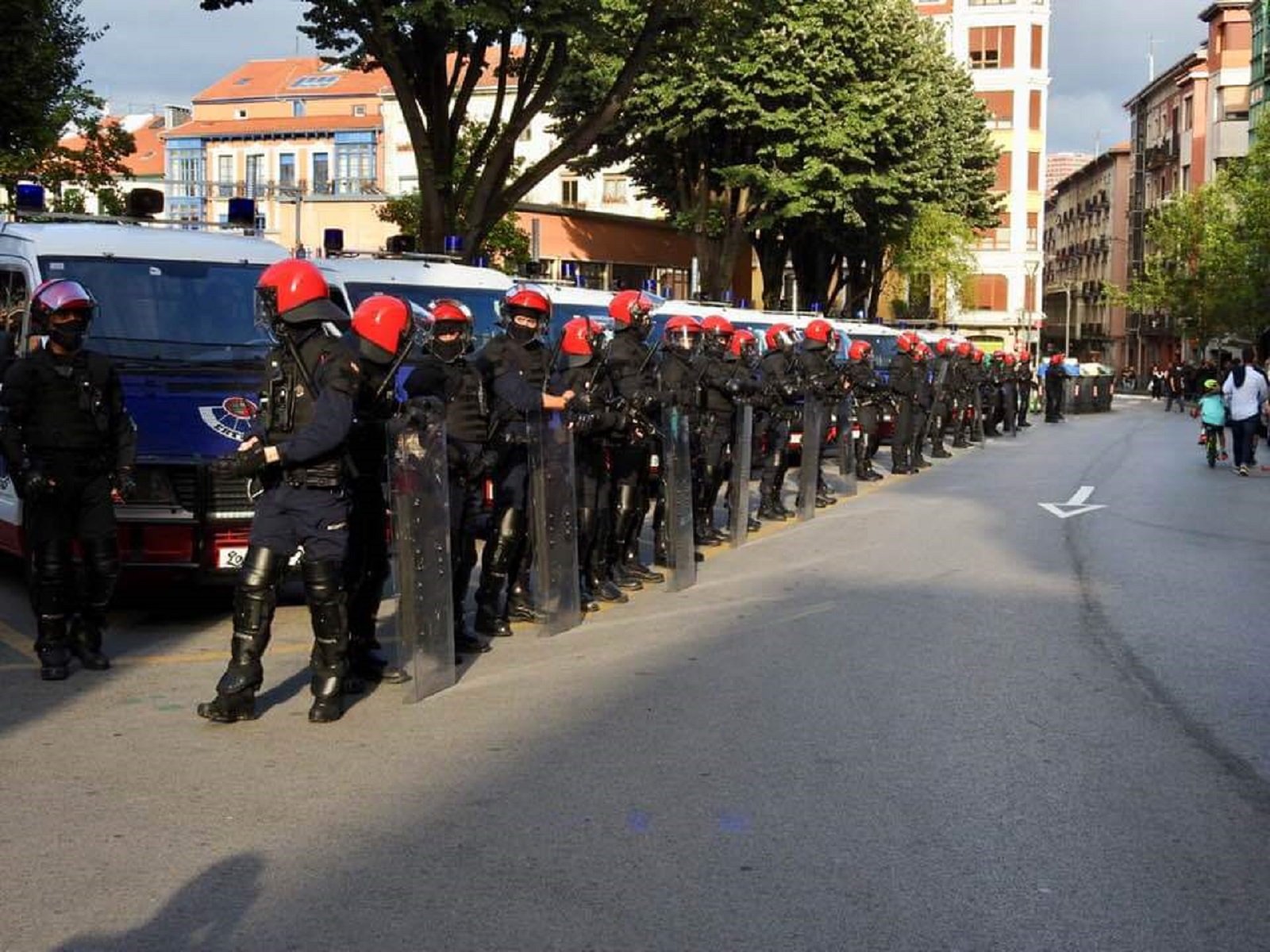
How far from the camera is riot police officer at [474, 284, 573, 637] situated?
9312 millimetres

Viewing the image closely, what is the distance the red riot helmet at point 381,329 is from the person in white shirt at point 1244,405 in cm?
1804

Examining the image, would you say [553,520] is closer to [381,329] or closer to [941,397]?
[381,329]

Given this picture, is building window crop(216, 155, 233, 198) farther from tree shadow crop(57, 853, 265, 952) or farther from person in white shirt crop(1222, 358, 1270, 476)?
tree shadow crop(57, 853, 265, 952)

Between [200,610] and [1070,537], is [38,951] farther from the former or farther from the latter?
[1070,537]

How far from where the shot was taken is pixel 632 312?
11578 millimetres

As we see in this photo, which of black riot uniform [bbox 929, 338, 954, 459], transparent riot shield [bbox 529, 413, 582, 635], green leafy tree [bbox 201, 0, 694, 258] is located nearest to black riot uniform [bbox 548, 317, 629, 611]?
transparent riot shield [bbox 529, 413, 582, 635]

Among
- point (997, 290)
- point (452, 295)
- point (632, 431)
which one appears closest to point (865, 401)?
point (452, 295)

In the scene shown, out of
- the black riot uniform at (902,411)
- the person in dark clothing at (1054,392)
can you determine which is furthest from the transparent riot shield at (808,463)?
the person in dark clothing at (1054,392)

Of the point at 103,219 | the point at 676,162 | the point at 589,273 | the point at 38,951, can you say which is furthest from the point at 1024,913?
the point at 589,273

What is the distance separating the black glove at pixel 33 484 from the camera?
312 inches

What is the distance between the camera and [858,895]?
4.83 m

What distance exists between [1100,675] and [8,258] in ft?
23.2

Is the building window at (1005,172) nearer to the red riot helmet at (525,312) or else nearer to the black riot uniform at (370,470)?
the red riot helmet at (525,312)

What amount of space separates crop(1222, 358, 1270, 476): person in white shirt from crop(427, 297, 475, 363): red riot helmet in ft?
54.8
